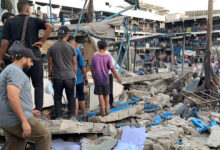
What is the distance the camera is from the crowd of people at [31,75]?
7.23 ft

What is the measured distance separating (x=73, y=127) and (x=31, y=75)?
1.07 m

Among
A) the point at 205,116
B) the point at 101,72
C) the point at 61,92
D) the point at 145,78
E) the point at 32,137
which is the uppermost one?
the point at 101,72

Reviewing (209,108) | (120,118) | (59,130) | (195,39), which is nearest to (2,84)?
(59,130)

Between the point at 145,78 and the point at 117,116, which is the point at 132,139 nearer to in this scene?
the point at 117,116

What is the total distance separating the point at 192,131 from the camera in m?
4.43

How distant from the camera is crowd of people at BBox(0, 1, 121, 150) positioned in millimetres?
2203

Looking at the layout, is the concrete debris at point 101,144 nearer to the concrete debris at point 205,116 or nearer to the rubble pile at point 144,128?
the rubble pile at point 144,128

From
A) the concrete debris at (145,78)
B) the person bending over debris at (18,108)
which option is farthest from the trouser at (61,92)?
the concrete debris at (145,78)

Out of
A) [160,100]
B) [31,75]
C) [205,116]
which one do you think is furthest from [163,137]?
[160,100]

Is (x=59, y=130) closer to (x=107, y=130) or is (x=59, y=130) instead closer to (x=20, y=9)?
(x=107, y=130)

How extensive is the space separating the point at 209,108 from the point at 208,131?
290cm

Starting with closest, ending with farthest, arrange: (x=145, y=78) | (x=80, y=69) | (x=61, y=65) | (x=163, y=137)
Answer: (x=163, y=137) → (x=61, y=65) → (x=80, y=69) → (x=145, y=78)

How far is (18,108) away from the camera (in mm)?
2133

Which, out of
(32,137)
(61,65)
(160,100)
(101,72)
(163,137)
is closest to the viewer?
(32,137)
